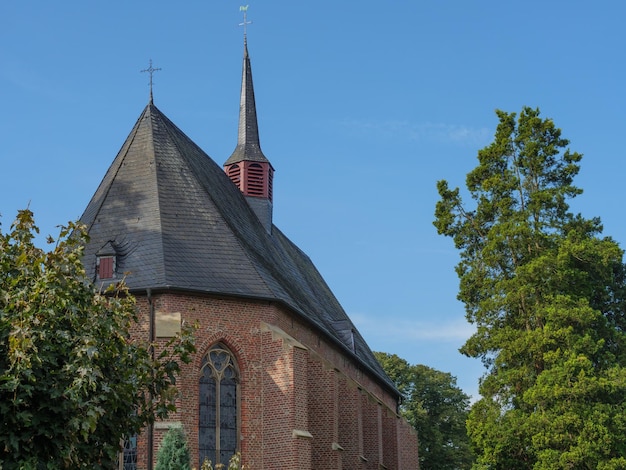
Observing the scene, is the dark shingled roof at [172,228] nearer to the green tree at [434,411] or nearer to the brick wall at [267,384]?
the brick wall at [267,384]

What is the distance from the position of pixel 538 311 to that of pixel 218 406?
32.0 feet

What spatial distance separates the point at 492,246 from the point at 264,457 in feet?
32.5

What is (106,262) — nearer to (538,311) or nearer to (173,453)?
(173,453)

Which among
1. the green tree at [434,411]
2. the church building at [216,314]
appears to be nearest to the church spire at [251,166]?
the church building at [216,314]

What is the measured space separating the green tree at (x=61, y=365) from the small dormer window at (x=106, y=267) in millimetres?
8538

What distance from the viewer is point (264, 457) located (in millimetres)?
19328

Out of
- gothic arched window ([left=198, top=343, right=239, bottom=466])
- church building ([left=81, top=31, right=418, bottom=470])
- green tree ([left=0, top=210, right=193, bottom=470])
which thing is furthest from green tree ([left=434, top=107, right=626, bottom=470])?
green tree ([left=0, top=210, right=193, bottom=470])

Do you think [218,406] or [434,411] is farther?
[434,411]

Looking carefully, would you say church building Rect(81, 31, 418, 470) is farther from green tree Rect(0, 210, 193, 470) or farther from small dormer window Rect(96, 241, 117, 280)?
green tree Rect(0, 210, 193, 470)

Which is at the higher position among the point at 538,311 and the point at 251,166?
the point at 251,166

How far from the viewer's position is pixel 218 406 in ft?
63.7

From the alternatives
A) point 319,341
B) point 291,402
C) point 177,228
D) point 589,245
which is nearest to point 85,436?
point 291,402

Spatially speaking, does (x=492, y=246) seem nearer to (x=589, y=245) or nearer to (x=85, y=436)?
(x=589, y=245)

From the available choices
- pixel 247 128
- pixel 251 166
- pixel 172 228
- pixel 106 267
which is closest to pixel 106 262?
pixel 106 267
